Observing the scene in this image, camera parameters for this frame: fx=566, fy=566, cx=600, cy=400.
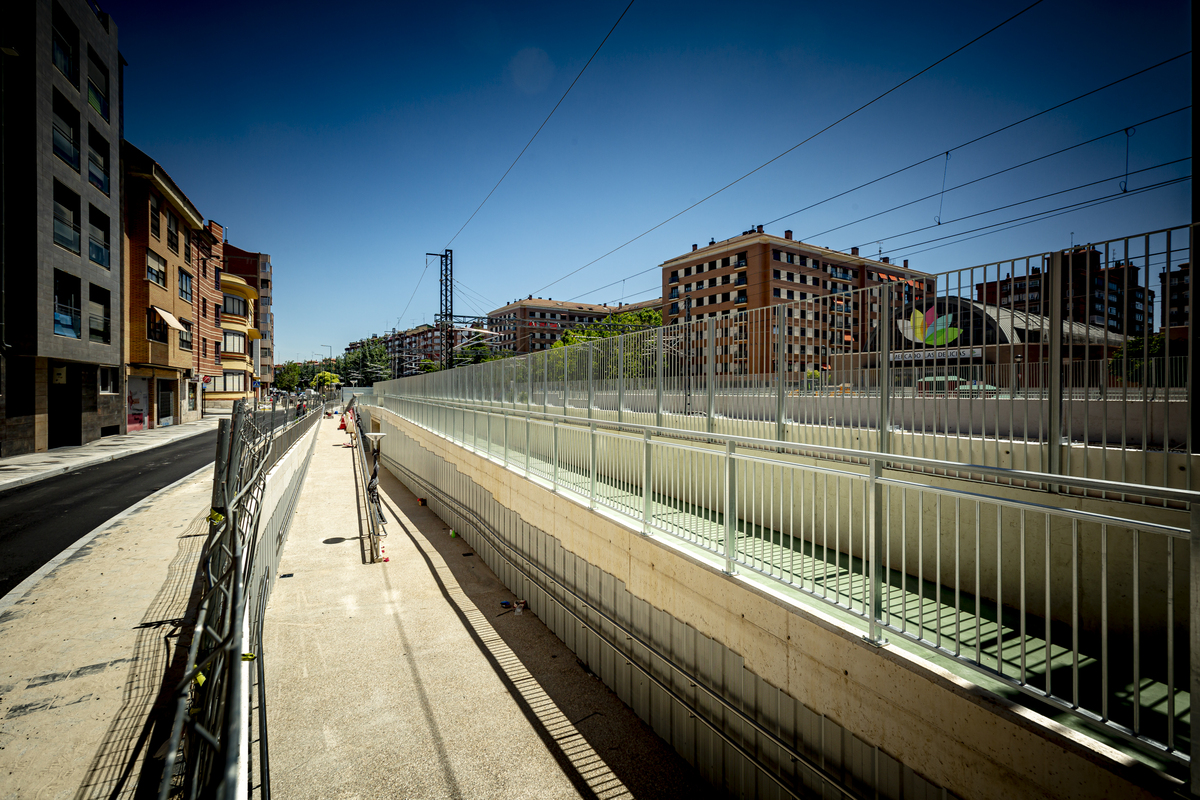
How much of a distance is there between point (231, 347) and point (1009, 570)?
57573 millimetres

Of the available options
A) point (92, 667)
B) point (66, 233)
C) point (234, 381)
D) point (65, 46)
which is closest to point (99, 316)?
point (66, 233)

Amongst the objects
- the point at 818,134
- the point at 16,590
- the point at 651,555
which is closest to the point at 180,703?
the point at 651,555

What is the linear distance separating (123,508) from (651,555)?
43.2 ft

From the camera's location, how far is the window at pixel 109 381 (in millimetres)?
26766

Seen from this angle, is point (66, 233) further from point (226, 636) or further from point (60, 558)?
point (226, 636)

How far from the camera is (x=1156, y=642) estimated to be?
13.2 feet

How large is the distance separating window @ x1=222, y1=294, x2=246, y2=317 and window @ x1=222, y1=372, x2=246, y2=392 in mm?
5381

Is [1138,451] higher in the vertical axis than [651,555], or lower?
higher

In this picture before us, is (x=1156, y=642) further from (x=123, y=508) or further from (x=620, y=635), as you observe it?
(x=123, y=508)

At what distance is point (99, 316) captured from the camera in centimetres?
2461

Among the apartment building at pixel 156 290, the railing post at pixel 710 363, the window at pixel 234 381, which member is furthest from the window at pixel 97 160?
the railing post at pixel 710 363

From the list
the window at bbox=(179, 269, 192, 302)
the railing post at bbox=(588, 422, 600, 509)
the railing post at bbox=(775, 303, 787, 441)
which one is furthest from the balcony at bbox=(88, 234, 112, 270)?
the railing post at bbox=(775, 303, 787, 441)

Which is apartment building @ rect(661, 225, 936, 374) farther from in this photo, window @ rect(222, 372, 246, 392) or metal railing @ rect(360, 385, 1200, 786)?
window @ rect(222, 372, 246, 392)

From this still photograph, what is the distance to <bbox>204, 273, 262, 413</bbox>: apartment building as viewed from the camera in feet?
158
